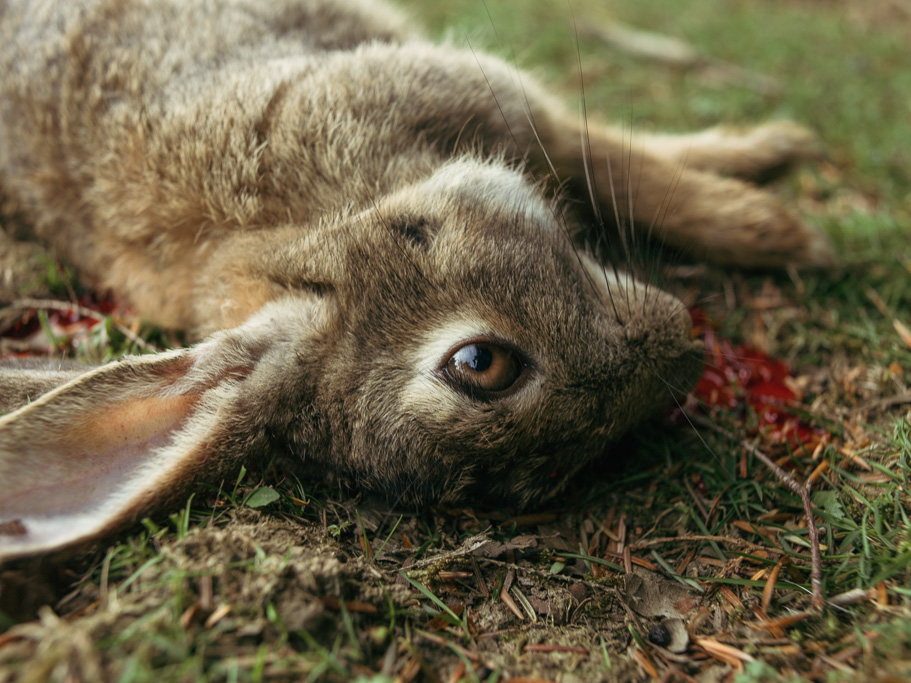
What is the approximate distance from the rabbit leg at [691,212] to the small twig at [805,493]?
121 cm

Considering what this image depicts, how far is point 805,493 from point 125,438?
8.01ft

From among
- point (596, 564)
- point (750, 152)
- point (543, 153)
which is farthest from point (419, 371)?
point (750, 152)

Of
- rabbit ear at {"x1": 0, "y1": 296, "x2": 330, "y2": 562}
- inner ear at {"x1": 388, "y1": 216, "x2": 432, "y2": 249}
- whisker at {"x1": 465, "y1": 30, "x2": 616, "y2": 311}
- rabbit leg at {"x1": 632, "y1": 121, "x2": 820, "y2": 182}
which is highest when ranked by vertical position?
rabbit leg at {"x1": 632, "y1": 121, "x2": 820, "y2": 182}

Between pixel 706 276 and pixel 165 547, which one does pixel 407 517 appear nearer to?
pixel 165 547

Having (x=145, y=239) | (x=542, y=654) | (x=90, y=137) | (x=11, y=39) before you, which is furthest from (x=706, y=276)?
(x=11, y=39)

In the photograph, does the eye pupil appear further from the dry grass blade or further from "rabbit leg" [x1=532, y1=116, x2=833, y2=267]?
"rabbit leg" [x1=532, y1=116, x2=833, y2=267]

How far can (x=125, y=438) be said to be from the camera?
237cm

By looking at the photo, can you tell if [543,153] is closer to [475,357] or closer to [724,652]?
[475,357]

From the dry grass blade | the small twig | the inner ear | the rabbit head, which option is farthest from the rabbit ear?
the small twig

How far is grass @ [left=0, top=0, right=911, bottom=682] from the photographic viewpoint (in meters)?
1.92

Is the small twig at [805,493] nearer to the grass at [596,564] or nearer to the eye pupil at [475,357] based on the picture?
the grass at [596,564]

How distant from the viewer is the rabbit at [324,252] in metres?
2.43

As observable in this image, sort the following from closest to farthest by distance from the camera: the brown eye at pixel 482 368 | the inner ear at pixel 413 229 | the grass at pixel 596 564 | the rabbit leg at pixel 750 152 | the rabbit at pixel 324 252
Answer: the grass at pixel 596 564, the rabbit at pixel 324 252, the brown eye at pixel 482 368, the inner ear at pixel 413 229, the rabbit leg at pixel 750 152

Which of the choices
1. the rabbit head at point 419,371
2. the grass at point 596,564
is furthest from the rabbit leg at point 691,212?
the rabbit head at point 419,371
